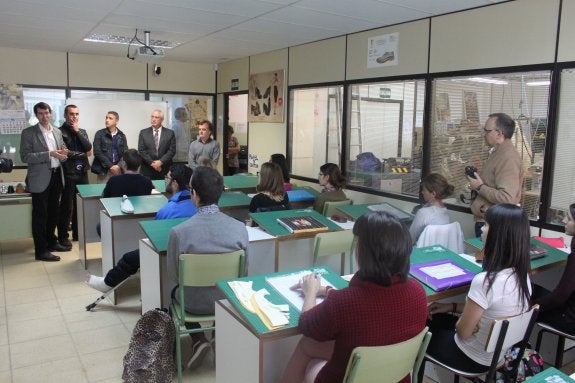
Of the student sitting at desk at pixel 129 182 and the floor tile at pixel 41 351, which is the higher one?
the student sitting at desk at pixel 129 182

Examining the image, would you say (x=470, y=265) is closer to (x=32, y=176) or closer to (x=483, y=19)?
(x=483, y=19)

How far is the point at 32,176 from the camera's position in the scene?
15.4 ft

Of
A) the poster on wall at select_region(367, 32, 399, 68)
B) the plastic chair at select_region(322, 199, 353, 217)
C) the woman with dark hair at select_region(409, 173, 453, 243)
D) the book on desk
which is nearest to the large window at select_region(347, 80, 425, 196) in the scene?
the poster on wall at select_region(367, 32, 399, 68)

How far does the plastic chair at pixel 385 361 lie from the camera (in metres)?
1.43

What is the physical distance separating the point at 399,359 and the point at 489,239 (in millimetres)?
753

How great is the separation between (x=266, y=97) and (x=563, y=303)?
484cm

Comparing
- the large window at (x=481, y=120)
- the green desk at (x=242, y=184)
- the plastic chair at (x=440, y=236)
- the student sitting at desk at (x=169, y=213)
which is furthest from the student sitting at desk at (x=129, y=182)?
the large window at (x=481, y=120)

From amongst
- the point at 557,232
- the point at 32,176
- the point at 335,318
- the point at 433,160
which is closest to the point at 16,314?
the point at 32,176

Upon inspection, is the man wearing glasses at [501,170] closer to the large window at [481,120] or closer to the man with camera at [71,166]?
the large window at [481,120]

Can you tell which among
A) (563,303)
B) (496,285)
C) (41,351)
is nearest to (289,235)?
(496,285)

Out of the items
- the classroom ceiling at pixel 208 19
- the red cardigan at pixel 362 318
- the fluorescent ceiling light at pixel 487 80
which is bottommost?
the red cardigan at pixel 362 318

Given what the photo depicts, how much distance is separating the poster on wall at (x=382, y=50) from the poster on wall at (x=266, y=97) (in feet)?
5.42

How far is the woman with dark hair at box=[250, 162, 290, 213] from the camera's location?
3.71 meters

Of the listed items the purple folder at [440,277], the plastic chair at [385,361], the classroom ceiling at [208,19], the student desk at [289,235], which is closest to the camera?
the plastic chair at [385,361]
